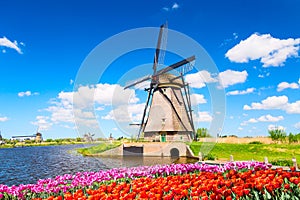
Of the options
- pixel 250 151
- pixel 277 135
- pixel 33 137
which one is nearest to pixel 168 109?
pixel 250 151

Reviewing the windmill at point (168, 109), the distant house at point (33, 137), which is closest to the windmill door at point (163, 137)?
the windmill at point (168, 109)

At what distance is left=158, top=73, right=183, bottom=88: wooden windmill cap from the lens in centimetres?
2798

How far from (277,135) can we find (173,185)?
32.4 meters

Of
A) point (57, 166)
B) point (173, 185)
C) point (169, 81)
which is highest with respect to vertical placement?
point (169, 81)

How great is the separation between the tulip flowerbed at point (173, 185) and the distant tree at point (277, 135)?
2850cm

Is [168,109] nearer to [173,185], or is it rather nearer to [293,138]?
[293,138]

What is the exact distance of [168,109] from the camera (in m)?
27.8

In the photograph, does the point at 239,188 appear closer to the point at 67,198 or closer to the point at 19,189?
the point at 67,198

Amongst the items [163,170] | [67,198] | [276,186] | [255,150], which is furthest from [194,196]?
[255,150]

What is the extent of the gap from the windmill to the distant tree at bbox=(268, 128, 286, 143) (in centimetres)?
1167

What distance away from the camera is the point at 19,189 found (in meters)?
5.76

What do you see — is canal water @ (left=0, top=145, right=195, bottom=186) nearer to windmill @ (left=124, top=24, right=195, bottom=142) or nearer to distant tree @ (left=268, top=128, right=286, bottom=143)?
windmill @ (left=124, top=24, right=195, bottom=142)

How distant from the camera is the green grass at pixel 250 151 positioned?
21.5 m

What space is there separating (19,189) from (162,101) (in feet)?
74.7
